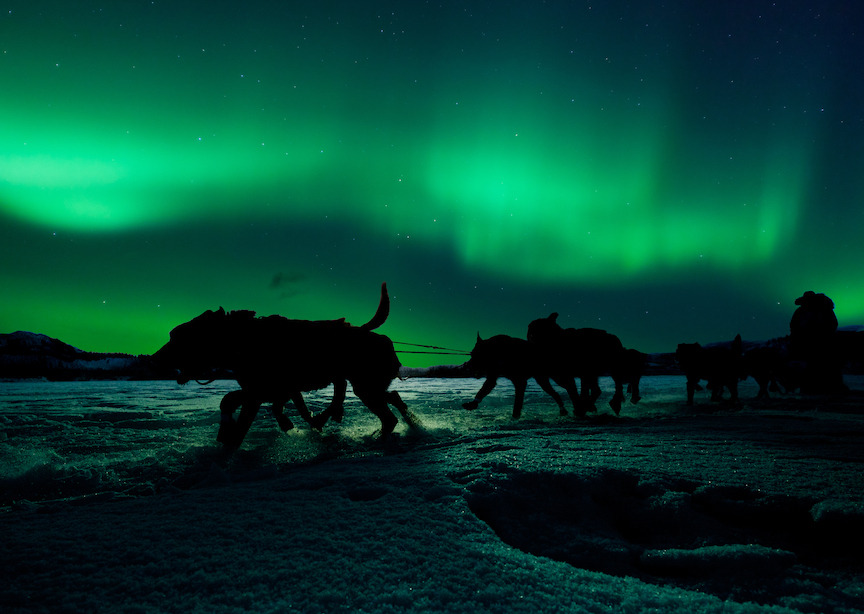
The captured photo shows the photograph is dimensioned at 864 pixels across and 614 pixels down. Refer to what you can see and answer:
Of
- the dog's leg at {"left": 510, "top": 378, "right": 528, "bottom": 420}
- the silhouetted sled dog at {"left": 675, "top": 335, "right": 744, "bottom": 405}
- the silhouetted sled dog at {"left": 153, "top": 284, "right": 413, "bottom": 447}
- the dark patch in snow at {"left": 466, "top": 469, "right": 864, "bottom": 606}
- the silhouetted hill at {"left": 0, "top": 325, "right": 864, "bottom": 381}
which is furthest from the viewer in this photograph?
the silhouetted hill at {"left": 0, "top": 325, "right": 864, "bottom": 381}

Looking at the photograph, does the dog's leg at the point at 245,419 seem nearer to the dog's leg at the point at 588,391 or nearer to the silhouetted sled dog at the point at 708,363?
the dog's leg at the point at 588,391

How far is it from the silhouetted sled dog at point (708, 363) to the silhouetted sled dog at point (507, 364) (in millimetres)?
4496

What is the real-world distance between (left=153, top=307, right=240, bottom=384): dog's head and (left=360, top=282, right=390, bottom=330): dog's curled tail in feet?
6.39

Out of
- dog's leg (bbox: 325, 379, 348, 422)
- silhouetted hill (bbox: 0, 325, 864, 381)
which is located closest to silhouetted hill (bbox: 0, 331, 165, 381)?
silhouetted hill (bbox: 0, 325, 864, 381)

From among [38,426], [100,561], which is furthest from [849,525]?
[38,426]

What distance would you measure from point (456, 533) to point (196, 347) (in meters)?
4.19

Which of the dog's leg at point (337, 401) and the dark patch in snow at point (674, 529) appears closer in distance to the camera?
the dark patch in snow at point (674, 529)

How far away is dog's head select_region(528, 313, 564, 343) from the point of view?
293 inches

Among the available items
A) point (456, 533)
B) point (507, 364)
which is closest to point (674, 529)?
point (456, 533)

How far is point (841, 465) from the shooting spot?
8.12 feet

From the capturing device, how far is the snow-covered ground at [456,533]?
1.14 metres

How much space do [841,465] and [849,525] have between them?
1350 mm

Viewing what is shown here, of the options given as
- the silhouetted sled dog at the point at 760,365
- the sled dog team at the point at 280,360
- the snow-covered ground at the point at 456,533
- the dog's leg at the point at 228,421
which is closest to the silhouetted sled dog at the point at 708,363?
the silhouetted sled dog at the point at 760,365

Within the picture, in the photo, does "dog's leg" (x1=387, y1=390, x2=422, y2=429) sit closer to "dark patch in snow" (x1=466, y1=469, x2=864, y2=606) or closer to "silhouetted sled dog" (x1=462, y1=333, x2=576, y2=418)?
"silhouetted sled dog" (x1=462, y1=333, x2=576, y2=418)
